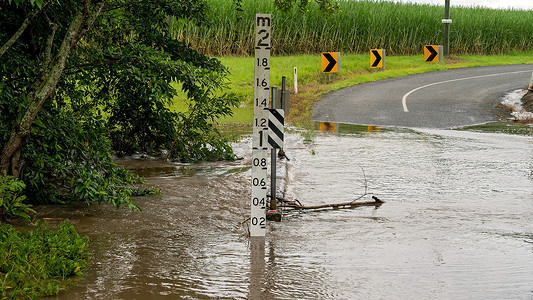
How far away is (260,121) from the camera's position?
7305 millimetres

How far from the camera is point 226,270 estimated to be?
20.0 feet

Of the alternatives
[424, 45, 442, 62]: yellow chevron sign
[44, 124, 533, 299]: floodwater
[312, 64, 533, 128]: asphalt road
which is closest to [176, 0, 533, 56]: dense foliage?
[424, 45, 442, 62]: yellow chevron sign

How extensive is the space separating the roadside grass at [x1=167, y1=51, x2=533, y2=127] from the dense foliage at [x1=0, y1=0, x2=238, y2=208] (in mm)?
Answer: 7834

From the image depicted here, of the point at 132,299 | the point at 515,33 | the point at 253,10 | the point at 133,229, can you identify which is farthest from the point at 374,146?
the point at 515,33

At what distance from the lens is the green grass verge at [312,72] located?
877 inches

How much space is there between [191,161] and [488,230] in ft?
18.9

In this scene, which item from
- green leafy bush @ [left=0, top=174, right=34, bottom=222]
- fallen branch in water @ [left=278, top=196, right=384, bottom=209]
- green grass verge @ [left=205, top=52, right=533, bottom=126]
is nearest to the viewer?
green leafy bush @ [left=0, top=174, right=34, bottom=222]

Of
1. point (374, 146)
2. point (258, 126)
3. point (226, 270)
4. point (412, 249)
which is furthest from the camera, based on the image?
point (374, 146)

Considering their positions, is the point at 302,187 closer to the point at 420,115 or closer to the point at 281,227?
the point at 281,227

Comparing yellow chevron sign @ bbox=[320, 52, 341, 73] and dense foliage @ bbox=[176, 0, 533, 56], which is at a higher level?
dense foliage @ bbox=[176, 0, 533, 56]

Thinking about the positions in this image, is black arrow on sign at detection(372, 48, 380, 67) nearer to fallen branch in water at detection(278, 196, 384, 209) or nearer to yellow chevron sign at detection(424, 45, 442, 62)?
yellow chevron sign at detection(424, 45, 442, 62)

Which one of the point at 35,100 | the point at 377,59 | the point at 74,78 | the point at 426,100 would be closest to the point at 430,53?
the point at 377,59

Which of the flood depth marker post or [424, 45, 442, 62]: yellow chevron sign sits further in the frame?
[424, 45, 442, 62]: yellow chevron sign

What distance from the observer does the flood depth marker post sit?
7141 millimetres
